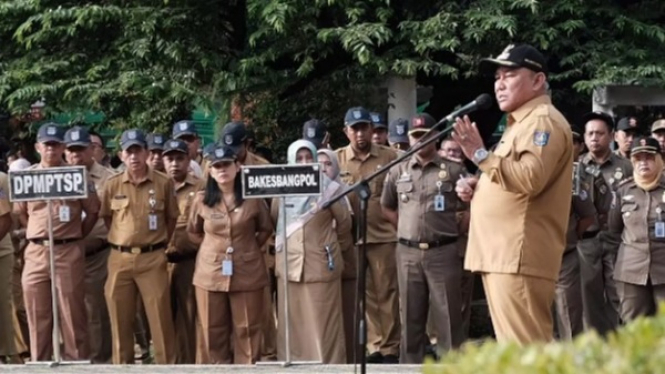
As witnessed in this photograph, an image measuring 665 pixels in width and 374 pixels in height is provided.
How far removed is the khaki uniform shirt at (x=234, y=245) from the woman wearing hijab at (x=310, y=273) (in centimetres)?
15

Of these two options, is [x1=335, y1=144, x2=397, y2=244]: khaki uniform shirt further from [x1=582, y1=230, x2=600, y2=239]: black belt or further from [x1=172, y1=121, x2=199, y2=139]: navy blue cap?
[x1=582, y1=230, x2=600, y2=239]: black belt

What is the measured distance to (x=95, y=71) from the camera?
14359 mm

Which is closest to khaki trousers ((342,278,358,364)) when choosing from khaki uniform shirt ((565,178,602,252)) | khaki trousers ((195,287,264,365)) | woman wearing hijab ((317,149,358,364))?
woman wearing hijab ((317,149,358,364))

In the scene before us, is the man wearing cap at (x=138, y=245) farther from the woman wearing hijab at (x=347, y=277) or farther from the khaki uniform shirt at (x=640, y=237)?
the khaki uniform shirt at (x=640, y=237)

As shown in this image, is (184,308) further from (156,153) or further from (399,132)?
(399,132)

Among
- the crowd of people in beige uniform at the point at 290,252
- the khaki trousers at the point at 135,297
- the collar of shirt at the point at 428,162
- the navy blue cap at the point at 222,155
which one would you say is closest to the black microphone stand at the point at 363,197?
the crowd of people in beige uniform at the point at 290,252

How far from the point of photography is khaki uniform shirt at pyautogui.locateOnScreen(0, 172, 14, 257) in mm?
11477

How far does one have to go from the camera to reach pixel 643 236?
36.3 feet

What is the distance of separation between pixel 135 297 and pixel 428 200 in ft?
7.92

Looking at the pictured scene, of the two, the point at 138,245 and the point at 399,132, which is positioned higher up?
the point at 399,132

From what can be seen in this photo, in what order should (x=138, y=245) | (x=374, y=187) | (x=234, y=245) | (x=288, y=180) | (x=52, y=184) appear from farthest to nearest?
(x=374, y=187)
(x=138, y=245)
(x=234, y=245)
(x=52, y=184)
(x=288, y=180)

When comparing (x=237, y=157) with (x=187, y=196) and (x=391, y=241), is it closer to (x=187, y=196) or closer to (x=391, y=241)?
(x=187, y=196)

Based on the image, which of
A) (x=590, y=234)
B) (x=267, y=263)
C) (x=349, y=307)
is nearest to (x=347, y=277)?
(x=349, y=307)

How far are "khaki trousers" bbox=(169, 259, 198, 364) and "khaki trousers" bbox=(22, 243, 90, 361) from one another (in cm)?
78
